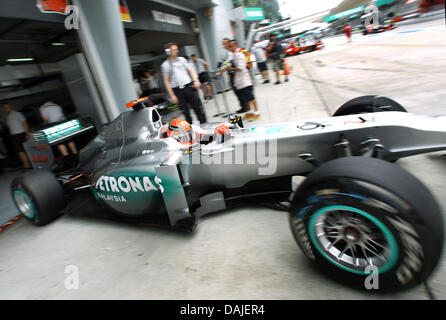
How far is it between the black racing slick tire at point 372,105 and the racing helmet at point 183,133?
167 centimetres

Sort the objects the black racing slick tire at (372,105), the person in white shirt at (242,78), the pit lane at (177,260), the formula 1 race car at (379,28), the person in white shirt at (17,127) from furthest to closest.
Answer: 1. the formula 1 race car at (379,28)
2. the person in white shirt at (17,127)
3. the person in white shirt at (242,78)
4. the black racing slick tire at (372,105)
5. the pit lane at (177,260)

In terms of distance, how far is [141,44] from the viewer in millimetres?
10977

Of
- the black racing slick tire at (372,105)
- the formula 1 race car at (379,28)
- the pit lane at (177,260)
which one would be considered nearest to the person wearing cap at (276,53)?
the pit lane at (177,260)

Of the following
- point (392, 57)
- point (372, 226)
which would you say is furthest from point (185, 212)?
point (392, 57)

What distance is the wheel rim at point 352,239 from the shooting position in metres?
1.26

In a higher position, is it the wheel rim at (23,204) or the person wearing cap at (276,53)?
the person wearing cap at (276,53)

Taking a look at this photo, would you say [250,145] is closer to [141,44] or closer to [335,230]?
[335,230]

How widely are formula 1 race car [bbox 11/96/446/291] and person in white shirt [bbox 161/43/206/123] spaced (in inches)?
94.9

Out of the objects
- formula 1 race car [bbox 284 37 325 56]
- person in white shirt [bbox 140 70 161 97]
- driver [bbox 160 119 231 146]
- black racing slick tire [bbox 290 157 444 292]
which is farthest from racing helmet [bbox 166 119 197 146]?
formula 1 race car [bbox 284 37 325 56]

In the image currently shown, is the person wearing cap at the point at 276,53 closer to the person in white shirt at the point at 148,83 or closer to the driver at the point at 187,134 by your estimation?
the person in white shirt at the point at 148,83

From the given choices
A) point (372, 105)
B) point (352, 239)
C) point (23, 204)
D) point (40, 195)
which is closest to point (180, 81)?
point (40, 195)

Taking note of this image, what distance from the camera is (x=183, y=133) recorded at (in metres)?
2.48

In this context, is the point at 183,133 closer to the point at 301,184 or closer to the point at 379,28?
the point at 301,184

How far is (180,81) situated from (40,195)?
125 inches
